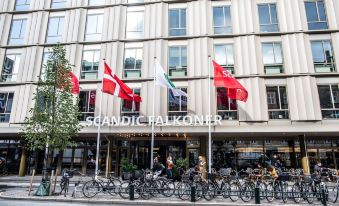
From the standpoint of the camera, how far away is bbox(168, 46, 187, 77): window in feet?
71.6

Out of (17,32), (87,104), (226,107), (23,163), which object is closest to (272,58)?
(226,107)

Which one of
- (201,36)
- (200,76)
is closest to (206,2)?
(201,36)

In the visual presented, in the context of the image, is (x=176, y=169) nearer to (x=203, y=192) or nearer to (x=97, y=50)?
(x=203, y=192)

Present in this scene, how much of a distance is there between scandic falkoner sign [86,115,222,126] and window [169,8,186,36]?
7.38 meters

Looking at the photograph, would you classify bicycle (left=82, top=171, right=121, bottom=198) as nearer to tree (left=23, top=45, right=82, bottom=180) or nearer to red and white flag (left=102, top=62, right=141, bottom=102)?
tree (left=23, top=45, right=82, bottom=180)

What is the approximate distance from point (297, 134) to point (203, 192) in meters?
10.8

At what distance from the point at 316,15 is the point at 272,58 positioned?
5030 mm

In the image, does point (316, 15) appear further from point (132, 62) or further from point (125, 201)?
point (125, 201)

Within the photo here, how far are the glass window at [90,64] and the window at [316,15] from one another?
17.3 m

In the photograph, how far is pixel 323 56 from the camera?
811 inches

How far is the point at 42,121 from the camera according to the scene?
560 inches

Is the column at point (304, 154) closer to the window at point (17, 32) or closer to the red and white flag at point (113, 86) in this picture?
the red and white flag at point (113, 86)

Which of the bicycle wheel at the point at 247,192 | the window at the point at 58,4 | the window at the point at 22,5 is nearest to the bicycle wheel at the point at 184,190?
the bicycle wheel at the point at 247,192

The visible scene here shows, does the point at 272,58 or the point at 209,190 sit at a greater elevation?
the point at 272,58
